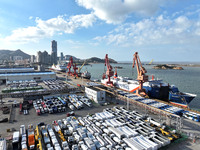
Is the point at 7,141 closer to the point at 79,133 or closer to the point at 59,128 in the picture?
the point at 59,128

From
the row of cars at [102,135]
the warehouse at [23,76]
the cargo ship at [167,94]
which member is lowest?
the row of cars at [102,135]

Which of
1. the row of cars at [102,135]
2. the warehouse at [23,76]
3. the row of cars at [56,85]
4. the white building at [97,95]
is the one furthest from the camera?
the warehouse at [23,76]

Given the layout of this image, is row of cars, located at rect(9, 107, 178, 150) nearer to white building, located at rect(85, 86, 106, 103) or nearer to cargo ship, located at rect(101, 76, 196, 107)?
white building, located at rect(85, 86, 106, 103)

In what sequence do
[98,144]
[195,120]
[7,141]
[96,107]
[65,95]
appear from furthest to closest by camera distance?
[65,95] < [96,107] < [195,120] < [7,141] < [98,144]

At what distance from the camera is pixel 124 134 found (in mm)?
19000

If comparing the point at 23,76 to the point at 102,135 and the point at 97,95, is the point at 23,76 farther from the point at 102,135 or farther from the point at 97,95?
the point at 102,135

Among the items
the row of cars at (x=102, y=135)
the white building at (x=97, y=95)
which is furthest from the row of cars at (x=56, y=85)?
the row of cars at (x=102, y=135)

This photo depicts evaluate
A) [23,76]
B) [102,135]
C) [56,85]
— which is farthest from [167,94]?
[23,76]

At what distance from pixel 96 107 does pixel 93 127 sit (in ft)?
35.2

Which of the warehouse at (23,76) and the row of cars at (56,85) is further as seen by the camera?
the warehouse at (23,76)

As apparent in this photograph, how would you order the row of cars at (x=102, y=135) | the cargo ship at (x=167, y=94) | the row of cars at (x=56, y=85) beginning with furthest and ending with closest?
the row of cars at (x=56, y=85), the cargo ship at (x=167, y=94), the row of cars at (x=102, y=135)

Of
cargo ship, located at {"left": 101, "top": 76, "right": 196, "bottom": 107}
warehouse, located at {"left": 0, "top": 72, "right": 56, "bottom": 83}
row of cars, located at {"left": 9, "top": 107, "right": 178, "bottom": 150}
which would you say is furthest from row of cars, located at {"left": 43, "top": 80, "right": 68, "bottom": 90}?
cargo ship, located at {"left": 101, "top": 76, "right": 196, "bottom": 107}

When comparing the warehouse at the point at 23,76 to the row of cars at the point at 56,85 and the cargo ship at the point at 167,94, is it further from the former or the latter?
the cargo ship at the point at 167,94

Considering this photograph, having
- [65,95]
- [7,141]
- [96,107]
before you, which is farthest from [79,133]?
[65,95]
